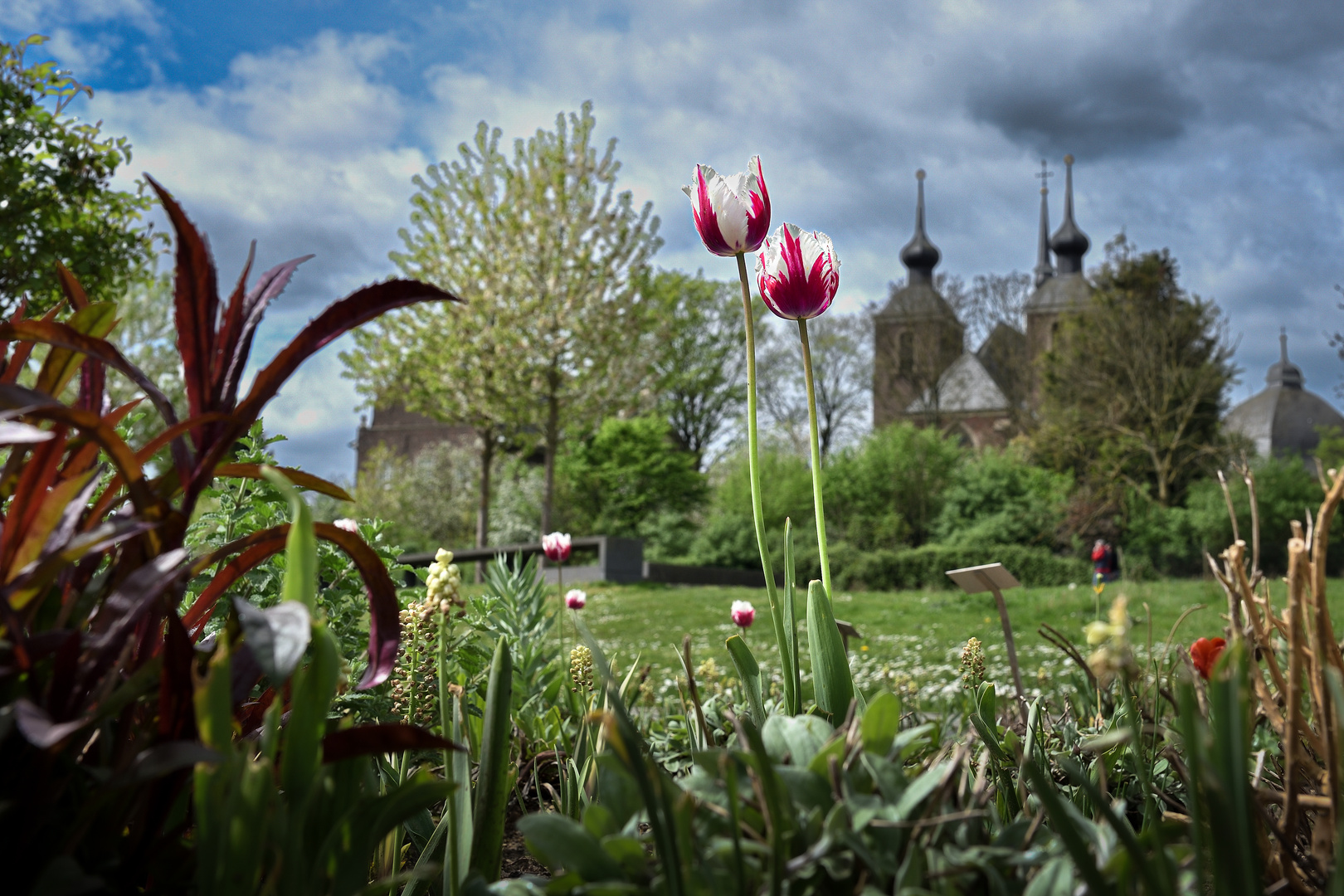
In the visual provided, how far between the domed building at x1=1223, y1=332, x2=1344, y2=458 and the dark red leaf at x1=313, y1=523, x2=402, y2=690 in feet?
168

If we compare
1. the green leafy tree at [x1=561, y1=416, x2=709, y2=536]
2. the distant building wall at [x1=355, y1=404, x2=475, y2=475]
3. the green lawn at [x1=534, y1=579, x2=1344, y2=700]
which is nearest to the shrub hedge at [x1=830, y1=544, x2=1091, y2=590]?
the green lawn at [x1=534, y1=579, x2=1344, y2=700]

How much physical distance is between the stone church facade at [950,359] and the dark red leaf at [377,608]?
30165 millimetres

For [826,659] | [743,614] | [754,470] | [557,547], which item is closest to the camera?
[826,659]

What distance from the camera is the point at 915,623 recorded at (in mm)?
9133

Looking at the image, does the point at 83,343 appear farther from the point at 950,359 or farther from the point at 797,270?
the point at 950,359

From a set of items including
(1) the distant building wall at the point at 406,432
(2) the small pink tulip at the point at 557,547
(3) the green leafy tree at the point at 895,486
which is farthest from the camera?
(1) the distant building wall at the point at 406,432

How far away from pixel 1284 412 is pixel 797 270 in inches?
2177

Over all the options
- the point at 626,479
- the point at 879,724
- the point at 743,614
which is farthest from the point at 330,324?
the point at 626,479

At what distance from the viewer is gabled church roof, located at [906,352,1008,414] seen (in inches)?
1315

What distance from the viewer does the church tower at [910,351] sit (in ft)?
110

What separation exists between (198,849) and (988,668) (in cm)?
502

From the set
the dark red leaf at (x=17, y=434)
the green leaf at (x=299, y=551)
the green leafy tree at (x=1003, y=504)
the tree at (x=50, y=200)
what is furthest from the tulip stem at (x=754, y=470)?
the green leafy tree at (x=1003, y=504)

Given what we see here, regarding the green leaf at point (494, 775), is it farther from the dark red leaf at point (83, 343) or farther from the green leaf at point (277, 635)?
the dark red leaf at point (83, 343)

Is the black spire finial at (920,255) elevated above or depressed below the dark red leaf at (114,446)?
above
